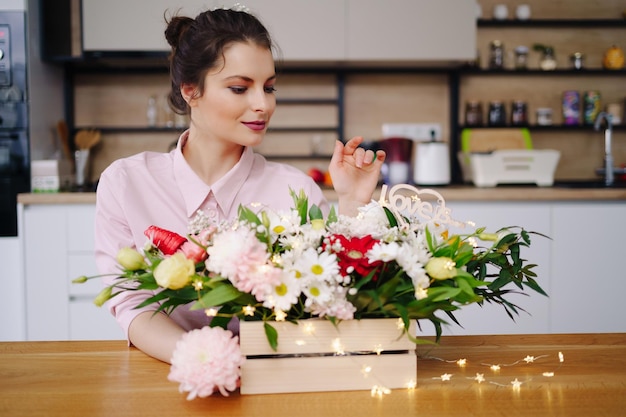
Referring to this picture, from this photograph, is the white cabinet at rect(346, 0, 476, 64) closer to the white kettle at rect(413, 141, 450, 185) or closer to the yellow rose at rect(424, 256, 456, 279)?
the white kettle at rect(413, 141, 450, 185)

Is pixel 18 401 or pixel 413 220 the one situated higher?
pixel 413 220

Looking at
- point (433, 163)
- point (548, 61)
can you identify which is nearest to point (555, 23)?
point (548, 61)

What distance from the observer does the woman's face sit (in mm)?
1353

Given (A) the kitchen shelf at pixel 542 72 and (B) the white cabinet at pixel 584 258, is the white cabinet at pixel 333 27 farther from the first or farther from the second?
(B) the white cabinet at pixel 584 258

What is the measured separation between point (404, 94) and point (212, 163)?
220 centimetres

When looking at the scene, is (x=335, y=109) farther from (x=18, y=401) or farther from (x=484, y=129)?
(x=18, y=401)

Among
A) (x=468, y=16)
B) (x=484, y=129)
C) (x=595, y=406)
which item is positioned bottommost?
(x=595, y=406)

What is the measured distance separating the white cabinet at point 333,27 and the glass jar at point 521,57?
0.44m

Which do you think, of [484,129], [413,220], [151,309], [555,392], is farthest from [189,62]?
[484,129]

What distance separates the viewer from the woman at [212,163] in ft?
4.33

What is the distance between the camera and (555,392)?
875 millimetres

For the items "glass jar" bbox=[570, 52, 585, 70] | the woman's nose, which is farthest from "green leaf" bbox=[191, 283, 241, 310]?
"glass jar" bbox=[570, 52, 585, 70]

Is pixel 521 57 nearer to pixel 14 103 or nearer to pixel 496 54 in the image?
pixel 496 54

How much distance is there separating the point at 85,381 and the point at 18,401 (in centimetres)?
9
